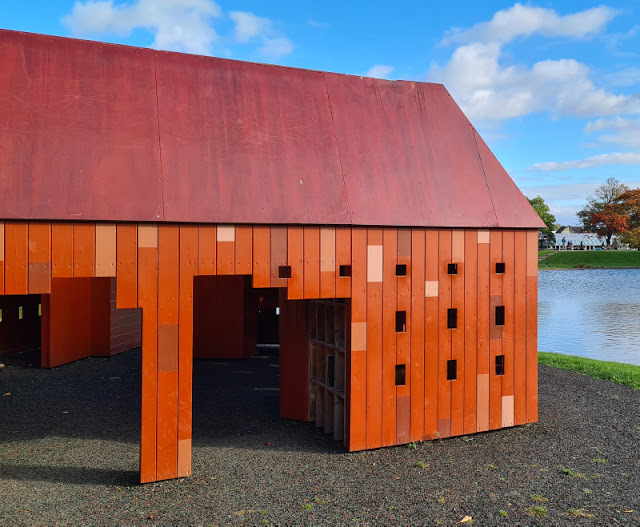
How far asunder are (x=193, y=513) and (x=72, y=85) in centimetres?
544

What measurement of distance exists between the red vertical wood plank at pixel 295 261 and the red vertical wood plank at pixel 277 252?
0.19 ft

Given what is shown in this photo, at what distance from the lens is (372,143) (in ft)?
26.3

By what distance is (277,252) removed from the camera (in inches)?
273

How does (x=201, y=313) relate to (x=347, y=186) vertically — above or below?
below

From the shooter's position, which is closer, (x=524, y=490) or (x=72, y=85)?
(x=524, y=490)

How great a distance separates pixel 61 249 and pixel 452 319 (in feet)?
18.2

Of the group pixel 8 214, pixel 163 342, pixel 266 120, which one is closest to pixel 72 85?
pixel 8 214

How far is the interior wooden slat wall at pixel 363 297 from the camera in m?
6.19

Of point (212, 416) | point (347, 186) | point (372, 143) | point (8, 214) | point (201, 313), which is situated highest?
point (372, 143)

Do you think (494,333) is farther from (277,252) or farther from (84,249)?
(84,249)

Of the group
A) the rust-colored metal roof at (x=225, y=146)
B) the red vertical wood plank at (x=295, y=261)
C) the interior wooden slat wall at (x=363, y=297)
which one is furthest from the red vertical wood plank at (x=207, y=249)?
the red vertical wood plank at (x=295, y=261)

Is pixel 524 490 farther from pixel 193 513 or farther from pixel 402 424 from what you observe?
pixel 193 513

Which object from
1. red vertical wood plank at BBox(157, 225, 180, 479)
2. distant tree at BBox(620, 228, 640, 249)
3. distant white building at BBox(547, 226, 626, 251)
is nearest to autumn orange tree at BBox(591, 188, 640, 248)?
distant tree at BBox(620, 228, 640, 249)

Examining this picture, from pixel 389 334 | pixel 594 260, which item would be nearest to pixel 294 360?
pixel 389 334
